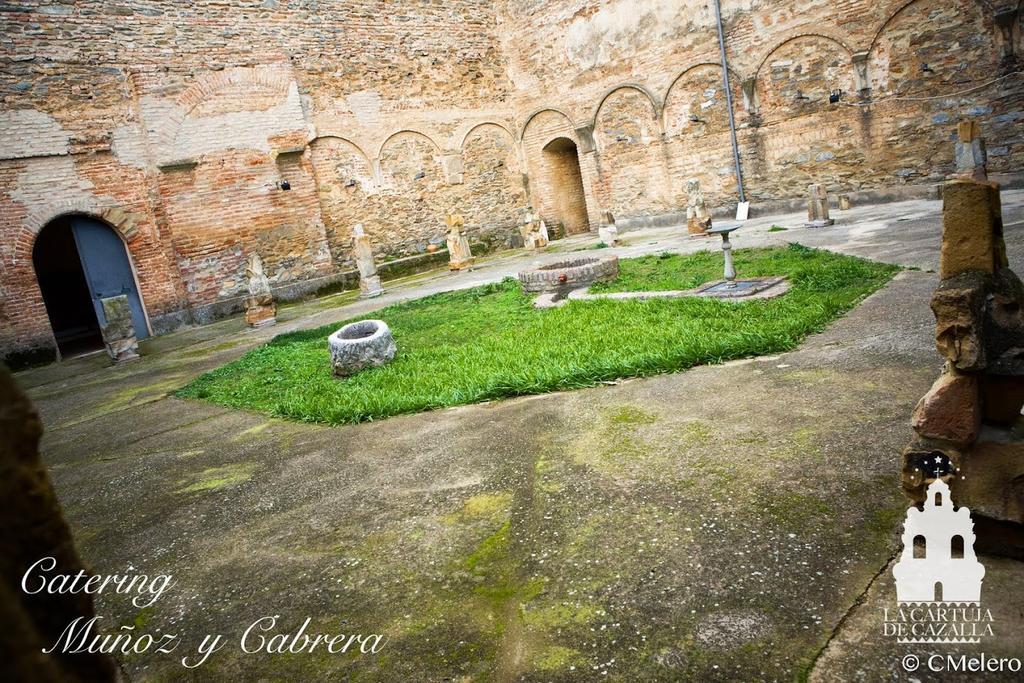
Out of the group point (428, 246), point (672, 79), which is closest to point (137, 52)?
point (428, 246)

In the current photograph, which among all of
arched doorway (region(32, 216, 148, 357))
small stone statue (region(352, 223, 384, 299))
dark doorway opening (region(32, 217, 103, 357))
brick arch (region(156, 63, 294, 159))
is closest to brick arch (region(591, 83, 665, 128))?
small stone statue (region(352, 223, 384, 299))

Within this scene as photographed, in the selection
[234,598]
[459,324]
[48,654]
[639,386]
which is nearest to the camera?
[48,654]

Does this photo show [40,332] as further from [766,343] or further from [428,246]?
[766,343]

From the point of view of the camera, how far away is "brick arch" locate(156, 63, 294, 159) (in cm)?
1341

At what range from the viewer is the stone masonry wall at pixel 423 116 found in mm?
12109

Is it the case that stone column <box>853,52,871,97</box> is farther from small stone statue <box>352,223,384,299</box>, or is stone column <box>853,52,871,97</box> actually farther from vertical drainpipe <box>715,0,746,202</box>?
small stone statue <box>352,223,384,299</box>

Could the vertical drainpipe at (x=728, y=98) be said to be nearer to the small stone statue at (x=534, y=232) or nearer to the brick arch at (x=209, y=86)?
the small stone statue at (x=534, y=232)

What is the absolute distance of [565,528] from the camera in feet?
9.36

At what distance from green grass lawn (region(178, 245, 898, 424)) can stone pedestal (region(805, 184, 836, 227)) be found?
9.52 ft

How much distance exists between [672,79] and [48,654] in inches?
675

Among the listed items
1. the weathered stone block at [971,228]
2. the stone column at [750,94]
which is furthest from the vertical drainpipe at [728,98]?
the weathered stone block at [971,228]

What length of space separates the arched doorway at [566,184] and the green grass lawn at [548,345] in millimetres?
10573

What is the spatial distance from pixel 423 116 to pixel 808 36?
9.27m

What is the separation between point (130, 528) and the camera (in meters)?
3.66
